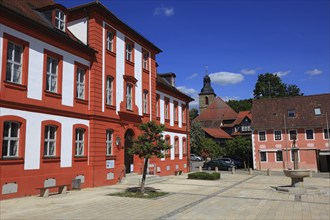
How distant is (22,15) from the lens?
1448 cm

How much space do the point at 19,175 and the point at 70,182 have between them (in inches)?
136

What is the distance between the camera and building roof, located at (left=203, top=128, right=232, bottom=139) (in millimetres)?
66262

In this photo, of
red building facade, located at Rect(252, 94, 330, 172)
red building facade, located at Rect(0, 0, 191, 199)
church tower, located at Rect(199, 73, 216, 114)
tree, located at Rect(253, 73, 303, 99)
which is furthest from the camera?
church tower, located at Rect(199, 73, 216, 114)

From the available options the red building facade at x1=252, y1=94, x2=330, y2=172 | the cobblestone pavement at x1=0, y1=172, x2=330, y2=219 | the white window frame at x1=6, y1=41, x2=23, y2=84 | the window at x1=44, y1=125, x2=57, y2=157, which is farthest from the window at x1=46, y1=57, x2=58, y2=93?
the red building facade at x1=252, y1=94, x2=330, y2=172

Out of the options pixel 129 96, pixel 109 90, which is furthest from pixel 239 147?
pixel 109 90

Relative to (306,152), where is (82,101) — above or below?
above

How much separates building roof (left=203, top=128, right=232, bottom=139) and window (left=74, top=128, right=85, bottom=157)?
161 feet

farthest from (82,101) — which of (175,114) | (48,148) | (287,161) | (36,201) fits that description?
(287,161)

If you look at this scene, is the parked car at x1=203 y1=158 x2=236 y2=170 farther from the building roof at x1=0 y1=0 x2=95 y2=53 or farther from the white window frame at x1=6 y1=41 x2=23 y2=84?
the white window frame at x1=6 y1=41 x2=23 y2=84

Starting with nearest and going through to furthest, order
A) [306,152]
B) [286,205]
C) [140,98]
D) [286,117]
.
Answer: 1. [286,205]
2. [140,98]
3. [306,152]
4. [286,117]

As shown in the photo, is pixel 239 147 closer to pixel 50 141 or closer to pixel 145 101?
pixel 145 101

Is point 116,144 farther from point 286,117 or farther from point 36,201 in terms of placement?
point 286,117

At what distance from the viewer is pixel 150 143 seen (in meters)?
15.6

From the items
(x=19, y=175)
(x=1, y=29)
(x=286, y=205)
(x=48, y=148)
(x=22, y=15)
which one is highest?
(x=22, y=15)
